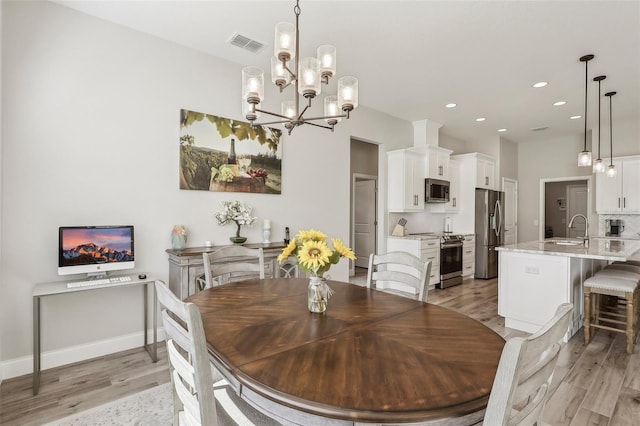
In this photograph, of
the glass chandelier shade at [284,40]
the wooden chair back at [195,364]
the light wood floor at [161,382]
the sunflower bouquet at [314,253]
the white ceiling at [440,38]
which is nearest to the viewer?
the wooden chair back at [195,364]

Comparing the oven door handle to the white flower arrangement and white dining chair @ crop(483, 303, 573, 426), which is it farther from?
white dining chair @ crop(483, 303, 573, 426)

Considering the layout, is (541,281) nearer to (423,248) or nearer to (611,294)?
(611,294)

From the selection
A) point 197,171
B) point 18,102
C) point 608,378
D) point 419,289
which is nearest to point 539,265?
point 608,378

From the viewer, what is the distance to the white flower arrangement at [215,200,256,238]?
11.4 ft

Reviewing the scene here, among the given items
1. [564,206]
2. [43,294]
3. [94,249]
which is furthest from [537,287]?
[564,206]

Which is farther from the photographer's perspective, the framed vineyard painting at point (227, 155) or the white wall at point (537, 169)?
the white wall at point (537, 169)

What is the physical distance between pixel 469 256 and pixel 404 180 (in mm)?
2197

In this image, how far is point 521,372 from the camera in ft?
2.41

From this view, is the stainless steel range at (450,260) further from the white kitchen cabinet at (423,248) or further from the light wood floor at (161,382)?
the light wood floor at (161,382)

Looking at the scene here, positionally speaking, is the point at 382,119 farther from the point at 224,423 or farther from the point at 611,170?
the point at 224,423

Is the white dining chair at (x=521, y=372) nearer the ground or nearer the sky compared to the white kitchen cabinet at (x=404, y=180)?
nearer the ground

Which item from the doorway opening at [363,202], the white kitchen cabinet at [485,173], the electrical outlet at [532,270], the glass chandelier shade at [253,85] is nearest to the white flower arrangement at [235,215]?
the glass chandelier shade at [253,85]

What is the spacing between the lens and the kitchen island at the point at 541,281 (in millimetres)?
3186

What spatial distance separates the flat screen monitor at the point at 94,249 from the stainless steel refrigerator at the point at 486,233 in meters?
5.86
